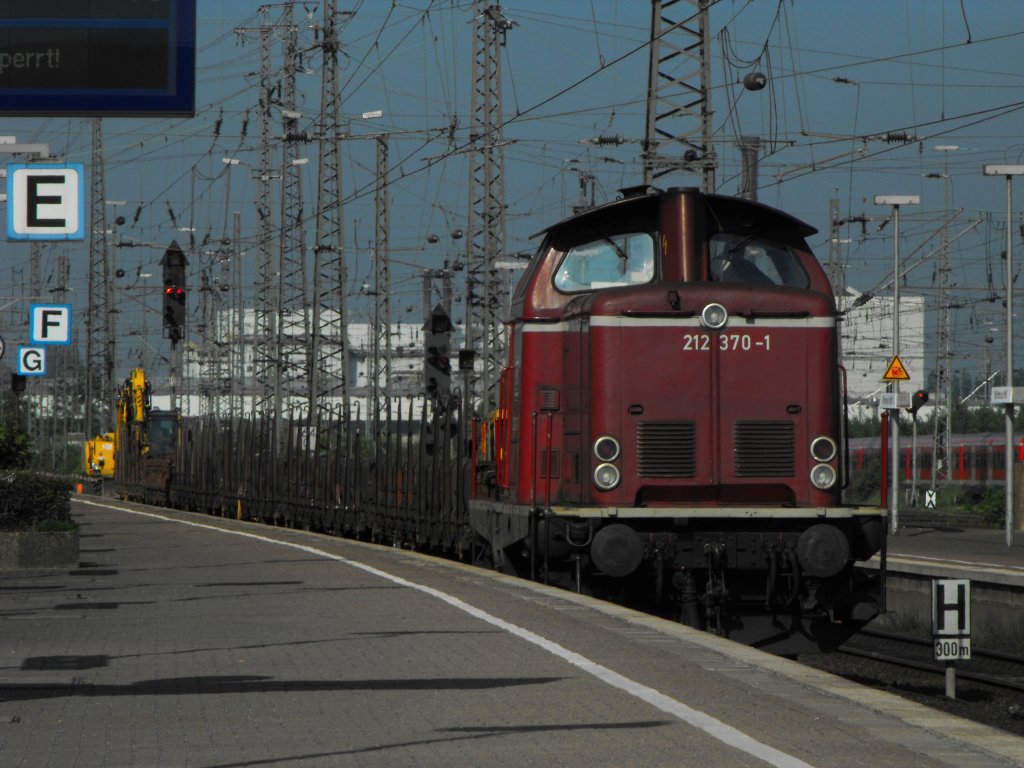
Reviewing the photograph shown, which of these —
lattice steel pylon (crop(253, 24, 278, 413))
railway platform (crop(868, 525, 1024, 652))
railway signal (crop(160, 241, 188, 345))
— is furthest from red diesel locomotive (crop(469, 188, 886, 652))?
lattice steel pylon (crop(253, 24, 278, 413))

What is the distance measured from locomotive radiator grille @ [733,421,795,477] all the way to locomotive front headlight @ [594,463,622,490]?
1.08 metres

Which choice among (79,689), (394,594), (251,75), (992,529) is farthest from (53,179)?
(251,75)

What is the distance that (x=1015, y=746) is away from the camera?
7645mm

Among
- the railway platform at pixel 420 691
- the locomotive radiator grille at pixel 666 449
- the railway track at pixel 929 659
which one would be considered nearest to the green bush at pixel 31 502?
the railway platform at pixel 420 691

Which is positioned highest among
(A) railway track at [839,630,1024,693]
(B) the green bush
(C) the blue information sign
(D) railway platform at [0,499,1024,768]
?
(C) the blue information sign

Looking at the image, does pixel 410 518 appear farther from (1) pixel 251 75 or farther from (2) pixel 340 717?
(1) pixel 251 75

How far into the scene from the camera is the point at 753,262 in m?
13.9

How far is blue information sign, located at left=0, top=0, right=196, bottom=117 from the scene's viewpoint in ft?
44.6

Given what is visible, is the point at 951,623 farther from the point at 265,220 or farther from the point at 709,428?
the point at 265,220

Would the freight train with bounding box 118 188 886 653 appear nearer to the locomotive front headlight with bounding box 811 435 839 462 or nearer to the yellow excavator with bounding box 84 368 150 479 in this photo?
the locomotive front headlight with bounding box 811 435 839 462

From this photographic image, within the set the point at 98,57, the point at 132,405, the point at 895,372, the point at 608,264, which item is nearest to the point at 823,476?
the point at 608,264

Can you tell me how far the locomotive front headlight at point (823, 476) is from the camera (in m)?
13.4

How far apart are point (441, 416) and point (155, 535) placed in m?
5.96

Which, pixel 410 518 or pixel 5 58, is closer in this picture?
pixel 5 58
